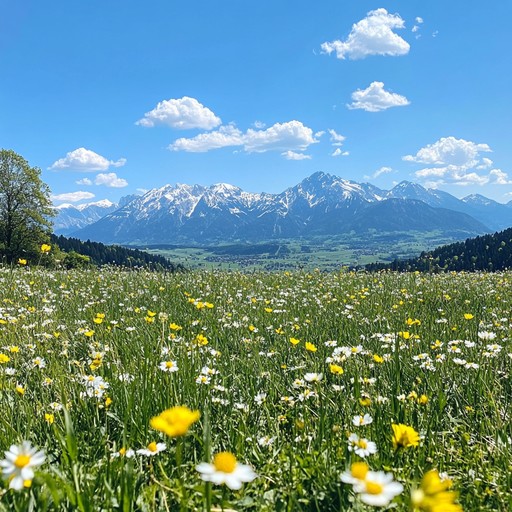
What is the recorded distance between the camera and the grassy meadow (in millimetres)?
1860

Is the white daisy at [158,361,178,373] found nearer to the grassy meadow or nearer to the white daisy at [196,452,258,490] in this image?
the grassy meadow

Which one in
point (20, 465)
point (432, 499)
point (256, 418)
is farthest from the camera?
point (256, 418)

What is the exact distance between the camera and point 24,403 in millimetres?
3014

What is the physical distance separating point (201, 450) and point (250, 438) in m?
0.34

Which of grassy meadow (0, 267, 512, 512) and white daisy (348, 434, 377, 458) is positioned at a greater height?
white daisy (348, 434, 377, 458)

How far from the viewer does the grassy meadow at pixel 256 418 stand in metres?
1.86

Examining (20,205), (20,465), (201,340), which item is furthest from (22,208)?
(20,465)

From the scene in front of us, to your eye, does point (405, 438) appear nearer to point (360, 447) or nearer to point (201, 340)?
point (360, 447)

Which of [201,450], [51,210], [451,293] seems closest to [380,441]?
[201,450]

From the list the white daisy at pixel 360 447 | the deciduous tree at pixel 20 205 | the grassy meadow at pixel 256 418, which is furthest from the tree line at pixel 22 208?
the white daisy at pixel 360 447

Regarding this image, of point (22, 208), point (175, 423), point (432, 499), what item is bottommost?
point (432, 499)

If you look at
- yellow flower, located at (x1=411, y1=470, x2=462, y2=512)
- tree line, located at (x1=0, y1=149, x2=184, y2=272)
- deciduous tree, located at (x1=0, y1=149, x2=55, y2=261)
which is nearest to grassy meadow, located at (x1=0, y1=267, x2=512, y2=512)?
yellow flower, located at (x1=411, y1=470, x2=462, y2=512)

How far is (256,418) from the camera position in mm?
3357

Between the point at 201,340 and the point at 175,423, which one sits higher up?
the point at 175,423
